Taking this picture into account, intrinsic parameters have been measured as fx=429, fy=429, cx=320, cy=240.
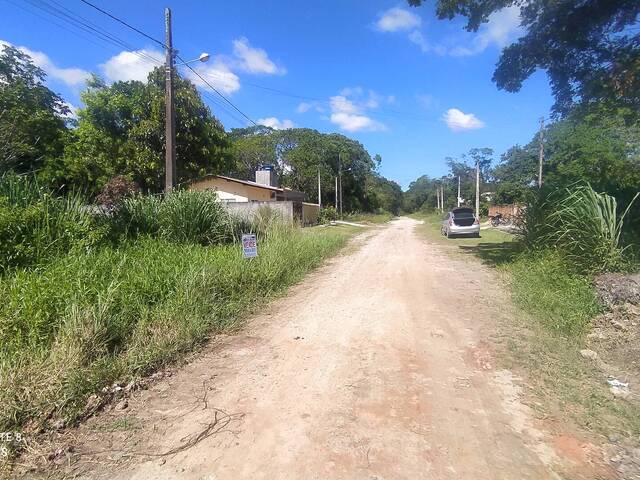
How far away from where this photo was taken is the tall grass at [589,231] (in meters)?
6.86

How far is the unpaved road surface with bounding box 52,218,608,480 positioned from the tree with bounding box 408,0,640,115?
6871 millimetres

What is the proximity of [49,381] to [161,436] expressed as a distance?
119cm

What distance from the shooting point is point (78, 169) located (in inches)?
932

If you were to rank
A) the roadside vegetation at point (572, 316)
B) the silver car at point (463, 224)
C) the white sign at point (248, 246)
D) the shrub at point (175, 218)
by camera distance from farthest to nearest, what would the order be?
1. the silver car at point (463, 224)
2. the shrub at point (175, 218)
3. the white sign at point (248, 246)
4. the roadside vegetation at point (572, 316)

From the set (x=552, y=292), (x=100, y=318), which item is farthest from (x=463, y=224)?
(x=100, y=318)

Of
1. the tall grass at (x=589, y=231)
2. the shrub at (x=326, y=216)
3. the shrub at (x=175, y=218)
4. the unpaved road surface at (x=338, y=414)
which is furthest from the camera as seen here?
the shrub at (x=326, y=216)

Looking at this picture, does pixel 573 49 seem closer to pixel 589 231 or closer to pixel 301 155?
pixel 589 231

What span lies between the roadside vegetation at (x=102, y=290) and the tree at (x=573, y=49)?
7594 mm

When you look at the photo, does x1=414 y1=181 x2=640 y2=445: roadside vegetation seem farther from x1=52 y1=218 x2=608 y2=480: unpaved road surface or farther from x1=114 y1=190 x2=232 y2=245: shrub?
x1=114 y1=190 x2=232 y2=245: shrub

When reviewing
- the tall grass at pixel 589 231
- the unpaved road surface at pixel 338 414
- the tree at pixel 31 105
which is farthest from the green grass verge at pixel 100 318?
the tree at pixel 31 105

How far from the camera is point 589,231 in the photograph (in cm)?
735

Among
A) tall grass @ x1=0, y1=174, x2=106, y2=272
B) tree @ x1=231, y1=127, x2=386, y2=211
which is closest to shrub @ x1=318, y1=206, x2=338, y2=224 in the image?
tree @ x1=231, y1=127, x2=386, y2=211

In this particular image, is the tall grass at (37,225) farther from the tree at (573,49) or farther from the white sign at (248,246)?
the tree at (573,49)

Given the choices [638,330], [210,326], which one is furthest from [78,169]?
[638,330]
